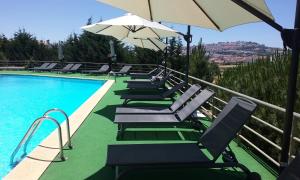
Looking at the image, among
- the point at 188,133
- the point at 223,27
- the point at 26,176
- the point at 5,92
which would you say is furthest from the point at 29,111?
the point at 223,27

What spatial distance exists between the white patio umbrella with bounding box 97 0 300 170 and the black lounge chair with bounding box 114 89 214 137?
1439 millimetres

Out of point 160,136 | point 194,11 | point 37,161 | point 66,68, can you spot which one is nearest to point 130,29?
point 160,136

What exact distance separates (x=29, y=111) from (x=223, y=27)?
26.3 feet

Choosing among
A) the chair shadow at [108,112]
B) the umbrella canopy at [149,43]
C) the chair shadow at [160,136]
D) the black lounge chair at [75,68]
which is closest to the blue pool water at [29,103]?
the chair shadow at [108,112]

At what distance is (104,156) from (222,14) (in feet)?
8.34

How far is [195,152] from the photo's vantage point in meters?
3.93

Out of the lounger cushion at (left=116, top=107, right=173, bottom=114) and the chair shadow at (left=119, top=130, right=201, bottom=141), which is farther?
the lounger cushion at (left=116, top=107, right=173, bottom=114)

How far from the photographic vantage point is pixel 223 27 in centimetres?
466

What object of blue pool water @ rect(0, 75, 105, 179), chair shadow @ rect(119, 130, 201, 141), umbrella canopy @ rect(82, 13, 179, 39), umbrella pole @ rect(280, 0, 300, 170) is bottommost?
blue pool water @ rect(0, 75, 105, 179)

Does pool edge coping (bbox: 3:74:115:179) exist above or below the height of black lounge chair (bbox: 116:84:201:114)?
below

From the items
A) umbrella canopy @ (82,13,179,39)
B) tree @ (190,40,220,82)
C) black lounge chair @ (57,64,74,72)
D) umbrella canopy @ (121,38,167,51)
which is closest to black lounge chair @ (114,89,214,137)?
umbrella canopy @ (82,13,179,39)

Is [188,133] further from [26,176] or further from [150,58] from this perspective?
[150,58]

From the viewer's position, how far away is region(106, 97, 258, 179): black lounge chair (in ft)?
11.7

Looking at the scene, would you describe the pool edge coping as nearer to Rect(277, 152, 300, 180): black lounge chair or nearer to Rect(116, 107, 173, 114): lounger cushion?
Rect(116, 107, 173, 114): lounger cushion
